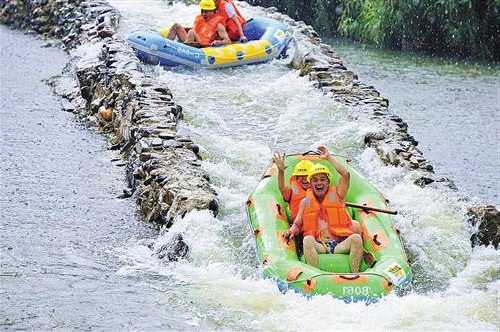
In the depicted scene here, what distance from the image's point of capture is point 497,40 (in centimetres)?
2141

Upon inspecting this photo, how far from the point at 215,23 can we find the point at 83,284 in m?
9.07

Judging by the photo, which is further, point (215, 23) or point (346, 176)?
point (215, 23)

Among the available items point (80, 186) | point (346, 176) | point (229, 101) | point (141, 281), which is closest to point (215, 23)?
point (229, 101)

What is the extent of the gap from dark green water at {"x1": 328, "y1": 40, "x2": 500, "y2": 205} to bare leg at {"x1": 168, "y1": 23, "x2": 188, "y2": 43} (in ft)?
11.6

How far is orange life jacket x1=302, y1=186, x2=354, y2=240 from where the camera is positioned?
396 inches

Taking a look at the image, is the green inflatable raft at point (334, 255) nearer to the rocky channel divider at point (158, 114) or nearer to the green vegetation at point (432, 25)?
the rocky channel divider at point (158, 114)

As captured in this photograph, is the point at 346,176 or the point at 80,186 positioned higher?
the point at 346,176

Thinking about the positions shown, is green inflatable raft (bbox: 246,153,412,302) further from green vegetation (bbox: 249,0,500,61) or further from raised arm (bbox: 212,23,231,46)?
green vegetation (bbox: 249,0,500,61)

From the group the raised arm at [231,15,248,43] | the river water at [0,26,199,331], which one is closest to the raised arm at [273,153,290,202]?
the river water at [0,26,199,331]

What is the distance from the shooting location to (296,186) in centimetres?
1059

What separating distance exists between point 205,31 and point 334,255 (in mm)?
8870

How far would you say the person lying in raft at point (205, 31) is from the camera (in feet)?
58.4

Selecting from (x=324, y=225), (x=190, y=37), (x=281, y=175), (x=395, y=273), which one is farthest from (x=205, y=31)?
(x=395, y=273)

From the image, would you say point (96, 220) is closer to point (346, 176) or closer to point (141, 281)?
point (141, 281)
